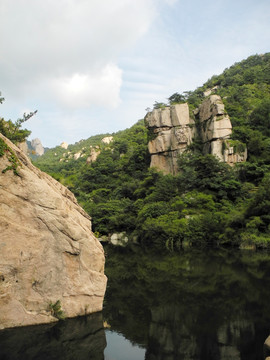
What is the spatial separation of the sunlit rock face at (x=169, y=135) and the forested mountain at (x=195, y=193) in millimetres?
2253

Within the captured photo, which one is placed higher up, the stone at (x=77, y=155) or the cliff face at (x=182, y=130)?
the stone at (x=77, y=155)

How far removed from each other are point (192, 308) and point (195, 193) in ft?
95.1

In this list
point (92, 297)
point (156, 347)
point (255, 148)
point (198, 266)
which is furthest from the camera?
point (255, 148)

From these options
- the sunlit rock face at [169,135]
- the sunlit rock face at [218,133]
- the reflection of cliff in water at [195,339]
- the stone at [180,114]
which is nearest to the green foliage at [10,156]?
the reflection of cliff in water at [195,339]

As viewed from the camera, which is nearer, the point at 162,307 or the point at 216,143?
the point at 162,307

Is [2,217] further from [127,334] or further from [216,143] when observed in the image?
[216,143]

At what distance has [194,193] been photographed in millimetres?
39656

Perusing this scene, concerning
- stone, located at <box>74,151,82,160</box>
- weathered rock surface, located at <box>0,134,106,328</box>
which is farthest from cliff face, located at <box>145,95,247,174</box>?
stone, located at <box>74,151,82,160</box>

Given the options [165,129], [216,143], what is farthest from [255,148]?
[165,129]

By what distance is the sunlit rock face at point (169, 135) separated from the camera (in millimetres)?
50625

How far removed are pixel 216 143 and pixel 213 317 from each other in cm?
3902

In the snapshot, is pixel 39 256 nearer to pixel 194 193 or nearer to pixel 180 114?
pixel 194 193

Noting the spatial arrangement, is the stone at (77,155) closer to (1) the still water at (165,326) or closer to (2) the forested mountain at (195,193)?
(2) the forested mountain at (195,193)

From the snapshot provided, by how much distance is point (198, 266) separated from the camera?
65.4 feet
